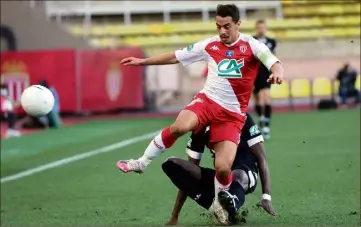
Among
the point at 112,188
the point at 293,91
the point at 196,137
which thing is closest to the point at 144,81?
the point at 293,91

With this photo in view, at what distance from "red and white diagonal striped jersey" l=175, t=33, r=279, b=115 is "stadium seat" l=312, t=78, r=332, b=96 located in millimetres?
24732

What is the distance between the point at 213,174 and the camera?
9.12 meters

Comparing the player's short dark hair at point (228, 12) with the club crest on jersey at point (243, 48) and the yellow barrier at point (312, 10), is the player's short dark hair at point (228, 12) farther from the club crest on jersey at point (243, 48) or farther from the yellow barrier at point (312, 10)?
the yellow barrier at point (312, 10)

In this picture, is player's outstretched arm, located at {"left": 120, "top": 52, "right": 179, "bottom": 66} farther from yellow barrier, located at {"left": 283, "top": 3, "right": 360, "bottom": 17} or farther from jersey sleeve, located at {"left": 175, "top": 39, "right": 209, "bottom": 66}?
yellow barrier, located at {"left": 283, "top": 3, "right": 360, "bottom": 17}

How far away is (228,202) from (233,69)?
4.10ft

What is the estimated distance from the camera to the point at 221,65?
8.97m

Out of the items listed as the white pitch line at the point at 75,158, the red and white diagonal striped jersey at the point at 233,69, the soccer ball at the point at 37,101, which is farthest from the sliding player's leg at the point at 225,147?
the white pitch line at the point at 75,158

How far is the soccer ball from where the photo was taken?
9250 mm

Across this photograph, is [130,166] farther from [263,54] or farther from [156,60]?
[263,54]

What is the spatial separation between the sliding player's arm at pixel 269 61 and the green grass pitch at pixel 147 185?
149 centimetres

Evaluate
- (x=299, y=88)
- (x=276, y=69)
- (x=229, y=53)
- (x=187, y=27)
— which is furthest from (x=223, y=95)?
(x=187, y=27)

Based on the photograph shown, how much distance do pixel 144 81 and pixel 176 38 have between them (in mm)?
3158

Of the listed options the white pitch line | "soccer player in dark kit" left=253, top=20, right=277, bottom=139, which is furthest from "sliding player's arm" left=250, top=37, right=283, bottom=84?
"soccer player in dark kit" left=253, top=20, right=277, bottom=139

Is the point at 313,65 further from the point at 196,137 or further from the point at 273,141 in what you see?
the point at 196,137
